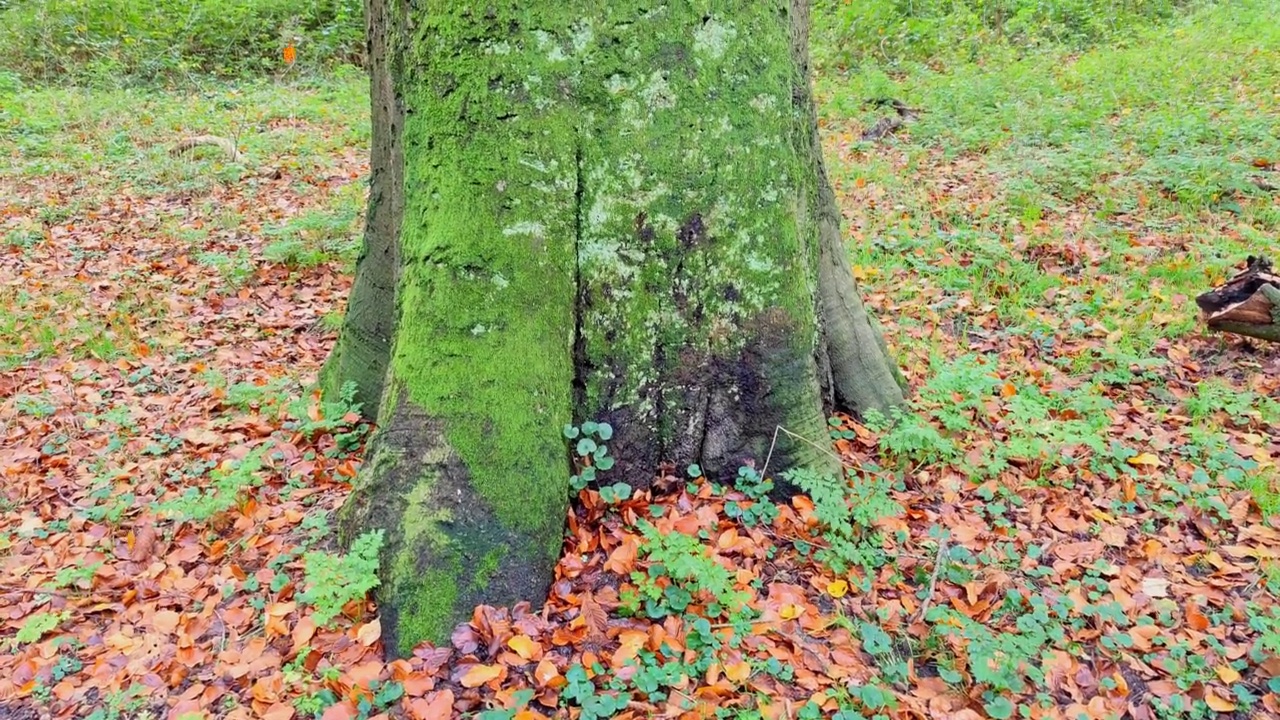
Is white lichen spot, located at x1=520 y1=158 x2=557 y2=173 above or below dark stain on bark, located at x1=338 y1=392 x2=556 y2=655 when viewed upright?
above

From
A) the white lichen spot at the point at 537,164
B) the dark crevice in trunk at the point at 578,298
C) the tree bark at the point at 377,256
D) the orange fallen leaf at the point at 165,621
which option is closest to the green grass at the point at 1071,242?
the dark crevice in trunk at the point at 578,298

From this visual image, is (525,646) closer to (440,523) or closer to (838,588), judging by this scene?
(440,523)

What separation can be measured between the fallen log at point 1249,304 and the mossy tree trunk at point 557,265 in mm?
3222

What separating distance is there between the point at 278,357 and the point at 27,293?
239 centimetres

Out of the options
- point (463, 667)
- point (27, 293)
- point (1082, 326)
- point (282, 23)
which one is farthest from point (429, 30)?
point (282, 23)

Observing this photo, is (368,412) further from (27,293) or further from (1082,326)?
(1082,326)

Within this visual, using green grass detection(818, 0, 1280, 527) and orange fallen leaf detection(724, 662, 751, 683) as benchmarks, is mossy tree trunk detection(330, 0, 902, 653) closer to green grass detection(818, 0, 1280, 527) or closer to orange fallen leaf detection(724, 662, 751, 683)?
orange fallen leaf detection(724, 662, 751, 683)

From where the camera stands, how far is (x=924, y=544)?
3.09 metres

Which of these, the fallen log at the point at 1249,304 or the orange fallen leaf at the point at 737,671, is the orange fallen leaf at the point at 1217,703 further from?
the fallen log at the point at 1249,304

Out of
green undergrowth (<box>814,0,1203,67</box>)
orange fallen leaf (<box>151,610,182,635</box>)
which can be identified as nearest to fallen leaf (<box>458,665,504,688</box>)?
orange fallen leaf (<box>151,610,182,635</box>)

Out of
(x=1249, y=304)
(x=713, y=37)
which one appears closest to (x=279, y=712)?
(x=713, y=37)

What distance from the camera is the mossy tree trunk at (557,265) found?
2678mm

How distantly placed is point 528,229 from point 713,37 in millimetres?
991

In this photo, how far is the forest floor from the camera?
2.48 m
